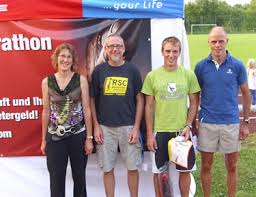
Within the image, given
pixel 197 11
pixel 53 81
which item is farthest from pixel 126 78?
pixel 197 11

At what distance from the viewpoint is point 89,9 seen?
448 centimetres

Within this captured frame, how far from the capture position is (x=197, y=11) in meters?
56.6

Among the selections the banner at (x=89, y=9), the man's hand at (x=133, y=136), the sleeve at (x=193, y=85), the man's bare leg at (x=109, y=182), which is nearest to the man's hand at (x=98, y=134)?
the man's hand at (x=133, y=136)

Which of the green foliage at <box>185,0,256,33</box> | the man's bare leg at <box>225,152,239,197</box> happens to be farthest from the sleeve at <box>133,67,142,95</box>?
the green foliage at <box>185,0,256,33</box>

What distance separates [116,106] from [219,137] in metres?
1.09

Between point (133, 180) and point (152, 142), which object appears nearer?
point (152, 142)

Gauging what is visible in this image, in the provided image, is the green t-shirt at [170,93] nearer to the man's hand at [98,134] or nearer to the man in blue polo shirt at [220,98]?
the man in blue polo shirt at [220,98]

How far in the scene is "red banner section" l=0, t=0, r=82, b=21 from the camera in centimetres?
446

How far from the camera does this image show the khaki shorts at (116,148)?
4.18 m

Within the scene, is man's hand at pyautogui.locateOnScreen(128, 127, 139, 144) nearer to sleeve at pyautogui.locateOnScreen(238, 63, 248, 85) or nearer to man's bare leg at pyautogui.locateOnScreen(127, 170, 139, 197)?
man's bare leg at pyautogui.locateOnScreen(127, 170, 139, 197)

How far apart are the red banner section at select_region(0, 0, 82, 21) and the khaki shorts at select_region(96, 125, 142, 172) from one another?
1.26 m

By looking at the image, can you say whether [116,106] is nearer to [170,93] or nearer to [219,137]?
[170,93]

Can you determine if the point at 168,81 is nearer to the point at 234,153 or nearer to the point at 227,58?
the point at 227,58

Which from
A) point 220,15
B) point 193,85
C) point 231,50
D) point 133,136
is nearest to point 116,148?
point 133,136
